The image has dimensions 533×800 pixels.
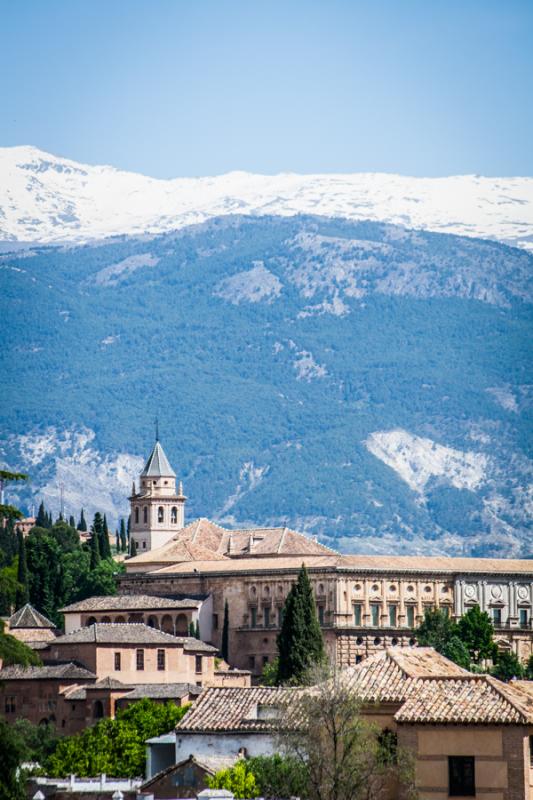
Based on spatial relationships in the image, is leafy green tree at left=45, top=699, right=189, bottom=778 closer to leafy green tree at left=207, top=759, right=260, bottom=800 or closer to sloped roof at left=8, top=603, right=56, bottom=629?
leafy green tree at left=207, top=759, right=260, bottom=800

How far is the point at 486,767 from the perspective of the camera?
57906mm

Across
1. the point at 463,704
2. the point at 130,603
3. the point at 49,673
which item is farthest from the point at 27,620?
the point at 463,704

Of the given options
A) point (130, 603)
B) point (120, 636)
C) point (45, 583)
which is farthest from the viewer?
point (45, 583)

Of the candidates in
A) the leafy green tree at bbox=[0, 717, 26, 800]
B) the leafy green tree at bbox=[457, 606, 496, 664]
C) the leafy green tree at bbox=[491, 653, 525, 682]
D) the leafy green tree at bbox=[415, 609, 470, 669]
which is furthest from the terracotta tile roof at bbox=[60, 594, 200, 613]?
the leafy green tree at bbox=[0, 717, 26, 800]

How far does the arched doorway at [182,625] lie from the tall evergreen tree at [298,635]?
84.6 ft

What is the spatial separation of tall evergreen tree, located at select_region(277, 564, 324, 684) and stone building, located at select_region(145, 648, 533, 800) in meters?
61.4

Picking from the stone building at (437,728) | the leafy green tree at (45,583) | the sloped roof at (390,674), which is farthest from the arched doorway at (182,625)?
the stone building at (437,728)

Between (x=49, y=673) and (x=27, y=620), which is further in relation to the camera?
(x=27, y=620)

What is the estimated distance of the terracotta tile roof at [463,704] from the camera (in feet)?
191

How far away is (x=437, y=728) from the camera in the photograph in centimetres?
5841

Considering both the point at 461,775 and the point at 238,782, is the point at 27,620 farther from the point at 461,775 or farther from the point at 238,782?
the point at 461,775

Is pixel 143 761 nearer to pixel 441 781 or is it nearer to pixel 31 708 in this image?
pixel 441 781

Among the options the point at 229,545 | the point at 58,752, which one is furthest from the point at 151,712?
the point at 229,545

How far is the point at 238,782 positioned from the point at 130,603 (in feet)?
338
